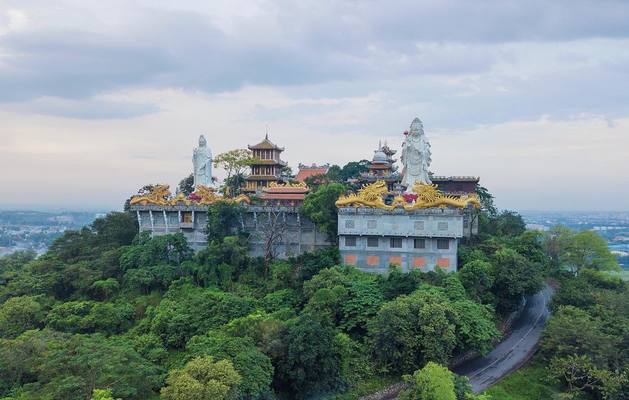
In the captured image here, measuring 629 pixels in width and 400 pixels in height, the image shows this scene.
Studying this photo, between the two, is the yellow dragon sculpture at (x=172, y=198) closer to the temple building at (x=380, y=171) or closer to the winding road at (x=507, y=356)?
Result: the temple building at (x=380, y=171)

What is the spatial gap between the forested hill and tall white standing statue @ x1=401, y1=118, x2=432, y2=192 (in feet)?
20.0

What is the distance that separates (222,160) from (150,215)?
9.08 m

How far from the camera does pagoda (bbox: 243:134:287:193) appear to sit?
47.2 meters

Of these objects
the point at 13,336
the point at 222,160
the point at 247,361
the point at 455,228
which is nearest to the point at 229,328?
the point at 247,361

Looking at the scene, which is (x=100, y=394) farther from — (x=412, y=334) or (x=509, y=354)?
(x=509, y=354)

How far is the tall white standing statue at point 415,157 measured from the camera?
127 ft

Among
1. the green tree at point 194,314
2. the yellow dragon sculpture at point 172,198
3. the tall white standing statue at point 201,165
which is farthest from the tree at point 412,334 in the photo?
the tall white standing statue at point 201,165

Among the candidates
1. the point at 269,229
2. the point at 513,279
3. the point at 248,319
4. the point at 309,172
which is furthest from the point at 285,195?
the point at 513,279

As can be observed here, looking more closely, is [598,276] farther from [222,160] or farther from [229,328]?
[222,160]

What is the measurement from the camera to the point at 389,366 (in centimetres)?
2667

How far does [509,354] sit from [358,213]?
12.3m

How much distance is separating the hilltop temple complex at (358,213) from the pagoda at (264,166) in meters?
0.09

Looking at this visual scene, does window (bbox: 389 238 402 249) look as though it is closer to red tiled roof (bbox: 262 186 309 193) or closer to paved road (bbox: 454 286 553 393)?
paved road (bbox: 454 286 553 393)

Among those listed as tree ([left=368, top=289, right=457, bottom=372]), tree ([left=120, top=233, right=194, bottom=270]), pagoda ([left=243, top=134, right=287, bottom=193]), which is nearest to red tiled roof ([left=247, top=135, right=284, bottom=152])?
pagoda ([left=243, top=134, right=287, bottom=193])
